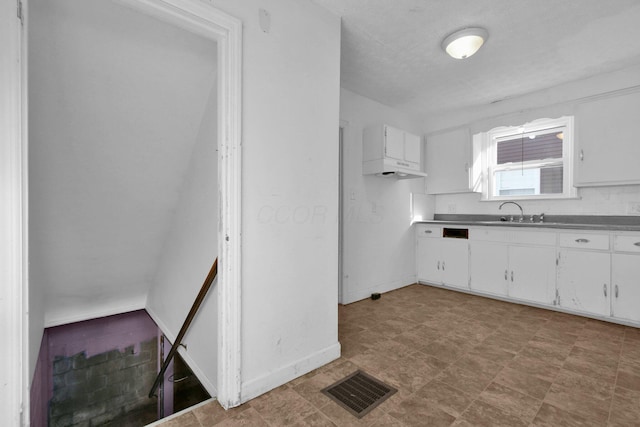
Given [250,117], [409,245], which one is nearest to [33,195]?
[250,117]

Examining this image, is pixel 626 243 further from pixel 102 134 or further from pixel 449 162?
pixel 102 134

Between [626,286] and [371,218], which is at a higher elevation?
[371,218]

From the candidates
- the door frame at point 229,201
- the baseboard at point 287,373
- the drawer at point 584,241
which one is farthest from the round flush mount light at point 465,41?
the baseboard at point 287,373

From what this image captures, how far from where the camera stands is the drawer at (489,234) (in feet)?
12.3

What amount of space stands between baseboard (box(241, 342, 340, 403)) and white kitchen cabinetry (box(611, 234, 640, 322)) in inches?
115

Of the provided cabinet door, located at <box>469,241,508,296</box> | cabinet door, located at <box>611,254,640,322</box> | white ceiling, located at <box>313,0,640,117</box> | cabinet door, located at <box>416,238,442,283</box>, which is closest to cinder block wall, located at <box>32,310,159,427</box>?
cabinet door, located at <box>416,238,442,283</box>

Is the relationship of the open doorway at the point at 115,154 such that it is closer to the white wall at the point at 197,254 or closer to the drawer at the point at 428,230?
the white wall at the point at 197,254

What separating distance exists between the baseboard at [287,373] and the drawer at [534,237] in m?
2.72

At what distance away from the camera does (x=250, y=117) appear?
1.83m

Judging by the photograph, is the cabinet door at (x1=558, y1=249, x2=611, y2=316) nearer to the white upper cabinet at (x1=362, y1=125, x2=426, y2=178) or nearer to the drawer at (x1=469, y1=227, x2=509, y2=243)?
the drawer at (x1=469, y1=227, x2=509, y2=243)

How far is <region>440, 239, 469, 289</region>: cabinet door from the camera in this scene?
13.4 feet

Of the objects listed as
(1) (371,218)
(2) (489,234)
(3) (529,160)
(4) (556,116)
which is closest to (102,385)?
(1) (371,218)

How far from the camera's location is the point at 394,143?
379cm

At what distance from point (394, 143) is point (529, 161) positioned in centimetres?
196
